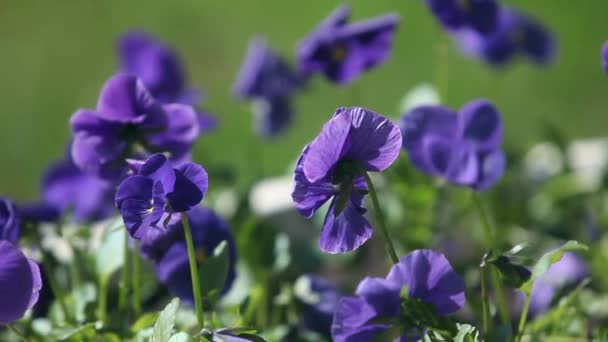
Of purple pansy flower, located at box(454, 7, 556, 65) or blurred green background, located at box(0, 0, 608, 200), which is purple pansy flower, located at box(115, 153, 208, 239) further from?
blurred green background, located at box(0, 0, 608, 200)

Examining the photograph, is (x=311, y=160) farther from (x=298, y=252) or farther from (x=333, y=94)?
(x=333, y=94)

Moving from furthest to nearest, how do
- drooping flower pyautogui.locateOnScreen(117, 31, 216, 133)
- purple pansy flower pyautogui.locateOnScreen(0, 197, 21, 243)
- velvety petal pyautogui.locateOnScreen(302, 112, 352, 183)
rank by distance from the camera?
drooping flower pyautogui.locateOnScreen(117, 31, 216, 133) → purple pansy flower pyautogui.locateOnScreen(0, 197, 21, 243) → velvety petal pyautogui.locateOnScreen(302, 112, 352, 183)

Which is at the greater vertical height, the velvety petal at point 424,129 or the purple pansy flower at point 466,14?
the purple pansy flower at point 466,14

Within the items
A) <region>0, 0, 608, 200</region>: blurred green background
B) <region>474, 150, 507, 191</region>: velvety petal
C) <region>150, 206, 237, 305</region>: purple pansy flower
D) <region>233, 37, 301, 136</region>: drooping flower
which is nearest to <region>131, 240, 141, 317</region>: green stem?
<region>150, 206, 237, 305</region>: purple pansy flower

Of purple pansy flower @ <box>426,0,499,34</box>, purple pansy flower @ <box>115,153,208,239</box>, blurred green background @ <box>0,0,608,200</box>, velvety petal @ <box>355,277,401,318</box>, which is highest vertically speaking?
purple pansy flower @ <box>426,0,499,34</box>

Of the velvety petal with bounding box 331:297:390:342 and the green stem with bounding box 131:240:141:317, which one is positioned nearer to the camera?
the velvety petal with bounding box 331:297:390:342

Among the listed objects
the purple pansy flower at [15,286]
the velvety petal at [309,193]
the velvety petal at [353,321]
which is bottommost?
the velvety petal at [353,321]

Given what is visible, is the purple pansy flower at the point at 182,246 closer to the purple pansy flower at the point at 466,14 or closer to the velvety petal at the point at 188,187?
the velvety petal at the point at 188,187

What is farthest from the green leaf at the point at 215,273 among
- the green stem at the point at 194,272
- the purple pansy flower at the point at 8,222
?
the purple pansy flower at the point at 8,222
